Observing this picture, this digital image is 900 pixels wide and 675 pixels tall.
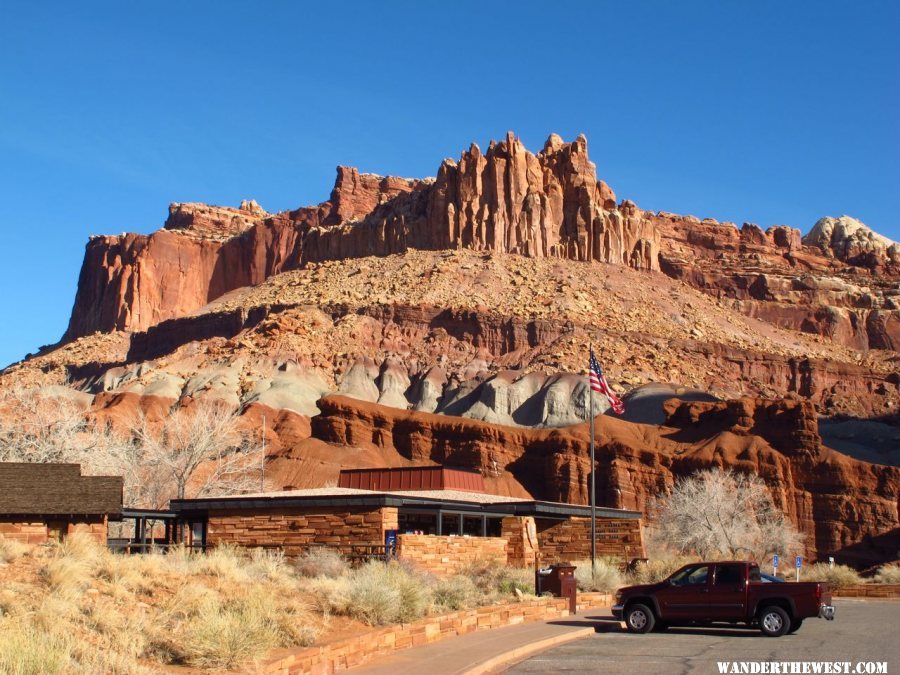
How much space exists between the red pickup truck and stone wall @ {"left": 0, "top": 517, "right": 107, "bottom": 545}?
1369 cm

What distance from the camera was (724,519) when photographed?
6675cm

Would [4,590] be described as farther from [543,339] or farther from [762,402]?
[543,339]

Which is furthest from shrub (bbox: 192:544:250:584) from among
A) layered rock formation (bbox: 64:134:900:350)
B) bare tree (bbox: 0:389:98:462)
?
layered rock formation (bbox: 64:134:900:350)

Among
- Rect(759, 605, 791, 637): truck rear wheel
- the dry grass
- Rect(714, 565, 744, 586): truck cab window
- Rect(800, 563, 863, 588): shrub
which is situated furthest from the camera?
Rect(800, 563, 863, 588): shrub

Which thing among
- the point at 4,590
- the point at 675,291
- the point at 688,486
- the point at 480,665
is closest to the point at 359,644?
the point at 480,665

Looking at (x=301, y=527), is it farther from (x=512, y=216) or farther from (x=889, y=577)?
(x=512, y=216)

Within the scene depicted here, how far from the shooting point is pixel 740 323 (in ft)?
450

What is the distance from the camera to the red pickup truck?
20.8m

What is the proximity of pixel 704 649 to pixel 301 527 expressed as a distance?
52.9 ft

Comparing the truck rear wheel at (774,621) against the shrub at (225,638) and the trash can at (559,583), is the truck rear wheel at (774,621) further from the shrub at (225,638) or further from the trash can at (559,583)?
the shrub at (225,638)

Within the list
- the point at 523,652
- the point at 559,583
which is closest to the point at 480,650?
the point at 523,652

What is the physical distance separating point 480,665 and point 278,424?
76349mm

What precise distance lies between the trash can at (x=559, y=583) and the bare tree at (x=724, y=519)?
104 ft

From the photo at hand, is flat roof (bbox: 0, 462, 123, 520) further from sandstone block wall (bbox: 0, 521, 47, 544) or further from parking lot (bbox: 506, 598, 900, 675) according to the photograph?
parking lot (bbox: 506, 598, 900, 675)
